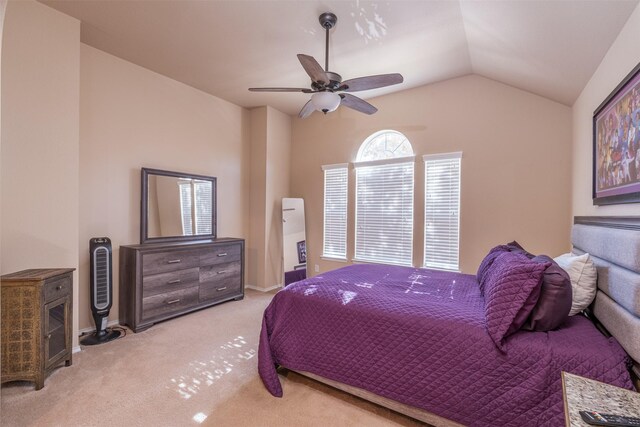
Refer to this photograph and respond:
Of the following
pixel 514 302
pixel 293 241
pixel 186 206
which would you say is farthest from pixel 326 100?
pixel 293 241

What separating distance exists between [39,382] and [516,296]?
3239mm

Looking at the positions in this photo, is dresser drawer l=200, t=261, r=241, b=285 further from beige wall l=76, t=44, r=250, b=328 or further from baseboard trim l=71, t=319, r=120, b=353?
baseboard trim l=71, t=319, r=120, b=353

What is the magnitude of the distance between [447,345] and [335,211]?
327 cm

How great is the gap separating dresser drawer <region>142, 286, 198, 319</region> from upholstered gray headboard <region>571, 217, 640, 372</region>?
150 inches

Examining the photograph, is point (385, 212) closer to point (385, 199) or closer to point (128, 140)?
point (385, 199)

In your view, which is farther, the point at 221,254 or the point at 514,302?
the point at 221,254

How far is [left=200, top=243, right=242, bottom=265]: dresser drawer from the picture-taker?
3.85 metres

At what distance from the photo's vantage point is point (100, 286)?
2.96 m

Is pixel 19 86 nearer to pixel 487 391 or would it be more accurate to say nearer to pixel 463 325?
pixel 463 325

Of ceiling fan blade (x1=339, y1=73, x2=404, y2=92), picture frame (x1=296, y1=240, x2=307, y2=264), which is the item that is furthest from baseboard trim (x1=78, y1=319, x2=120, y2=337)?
ceiling fan blade (x1=339, y1=73, x2=404, y2=92)

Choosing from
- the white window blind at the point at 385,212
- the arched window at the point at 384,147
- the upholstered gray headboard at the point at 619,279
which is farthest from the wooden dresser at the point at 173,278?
the upholstered gray headboard at the point at 619,279

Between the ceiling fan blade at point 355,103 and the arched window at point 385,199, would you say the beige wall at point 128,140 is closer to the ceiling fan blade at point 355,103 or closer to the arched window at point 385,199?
the arched window at point 385,199

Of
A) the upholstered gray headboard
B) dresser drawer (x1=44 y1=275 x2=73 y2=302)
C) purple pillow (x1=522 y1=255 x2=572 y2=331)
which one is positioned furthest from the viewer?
dresser drawer (x1=44 y1=275 x2=73 y2=302)

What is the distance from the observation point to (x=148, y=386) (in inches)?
86.7
